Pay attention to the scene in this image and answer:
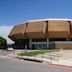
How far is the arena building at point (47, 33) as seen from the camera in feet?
359

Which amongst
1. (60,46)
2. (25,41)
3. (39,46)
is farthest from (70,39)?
(25,41)

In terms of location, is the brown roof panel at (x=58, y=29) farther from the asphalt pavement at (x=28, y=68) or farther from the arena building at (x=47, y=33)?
the asphalt pavement at (x=28, y=68)

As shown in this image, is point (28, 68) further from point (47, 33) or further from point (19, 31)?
point (19, 31)

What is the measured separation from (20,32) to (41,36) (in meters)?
11.7

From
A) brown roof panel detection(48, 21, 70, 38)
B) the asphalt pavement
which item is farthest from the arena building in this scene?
the asphalt pavement

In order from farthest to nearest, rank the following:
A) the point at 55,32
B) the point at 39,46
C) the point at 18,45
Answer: the point at 18,45 → the point at 39,46 → the point at 55,32

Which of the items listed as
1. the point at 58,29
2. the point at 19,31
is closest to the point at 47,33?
the point at 58,29

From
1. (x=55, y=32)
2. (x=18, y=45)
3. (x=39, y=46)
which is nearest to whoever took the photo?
(x=55, y=32)

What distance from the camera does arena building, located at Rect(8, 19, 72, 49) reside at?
109500 mm

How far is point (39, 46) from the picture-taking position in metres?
117

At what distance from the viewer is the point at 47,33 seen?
11025 cm

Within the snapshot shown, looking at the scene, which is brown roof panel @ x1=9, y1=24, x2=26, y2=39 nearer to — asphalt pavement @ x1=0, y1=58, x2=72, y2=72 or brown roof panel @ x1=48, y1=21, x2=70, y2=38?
brown roof panel @ x1=48, y1=21, x2=70, y2=38

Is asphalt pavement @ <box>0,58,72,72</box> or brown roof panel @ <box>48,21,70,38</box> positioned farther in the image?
brown roof panel @ <box>48,21,70,38</box>

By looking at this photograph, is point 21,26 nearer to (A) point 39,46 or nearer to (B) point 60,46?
(A) point 39,46
